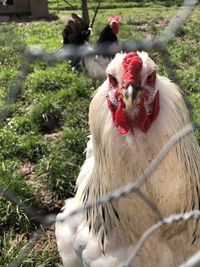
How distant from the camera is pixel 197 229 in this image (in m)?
1.58

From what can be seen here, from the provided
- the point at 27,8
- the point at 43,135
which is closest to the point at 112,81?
the point at 43,135

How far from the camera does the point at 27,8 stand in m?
9.31

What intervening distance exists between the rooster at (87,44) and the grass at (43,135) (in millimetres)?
126

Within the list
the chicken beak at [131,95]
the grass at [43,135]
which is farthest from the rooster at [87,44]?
the chicken beak at [131,95]

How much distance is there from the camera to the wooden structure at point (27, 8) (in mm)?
8903

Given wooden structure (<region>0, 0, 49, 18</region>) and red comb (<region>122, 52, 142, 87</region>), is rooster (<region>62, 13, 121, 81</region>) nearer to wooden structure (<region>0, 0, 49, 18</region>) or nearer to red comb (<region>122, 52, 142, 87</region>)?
red comb (<region>122, 52, 142, 87</region>)

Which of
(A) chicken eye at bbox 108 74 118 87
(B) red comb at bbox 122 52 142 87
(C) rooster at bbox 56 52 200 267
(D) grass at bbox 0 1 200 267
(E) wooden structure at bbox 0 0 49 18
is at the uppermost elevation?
(B) red comb at bbox 122 52 142 87

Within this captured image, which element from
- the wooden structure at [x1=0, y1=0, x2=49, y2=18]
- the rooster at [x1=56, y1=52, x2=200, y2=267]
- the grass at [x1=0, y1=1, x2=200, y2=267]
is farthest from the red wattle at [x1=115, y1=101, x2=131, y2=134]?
the wooden structure at [x1=0, y1=0, x2=49, y2=18]

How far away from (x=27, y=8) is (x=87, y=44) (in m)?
5.08

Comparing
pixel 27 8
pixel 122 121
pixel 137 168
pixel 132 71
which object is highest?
pixel 132 71

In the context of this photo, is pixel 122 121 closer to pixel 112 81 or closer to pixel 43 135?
pixel 112 81

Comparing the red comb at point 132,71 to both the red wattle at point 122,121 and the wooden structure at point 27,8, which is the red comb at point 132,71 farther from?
the wooden structure at point 27,8

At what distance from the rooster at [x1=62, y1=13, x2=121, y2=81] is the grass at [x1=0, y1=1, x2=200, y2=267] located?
0.41ft

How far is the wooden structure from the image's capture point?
8.90 metres
